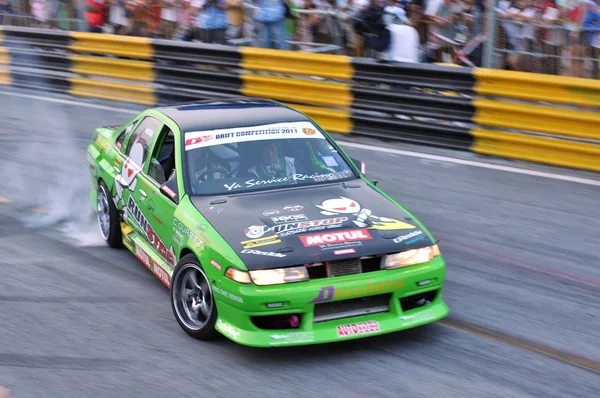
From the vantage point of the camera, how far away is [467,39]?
36.6 feet

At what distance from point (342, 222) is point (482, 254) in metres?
2.15

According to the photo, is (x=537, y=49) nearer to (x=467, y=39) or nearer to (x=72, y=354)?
(x=467, y=39)

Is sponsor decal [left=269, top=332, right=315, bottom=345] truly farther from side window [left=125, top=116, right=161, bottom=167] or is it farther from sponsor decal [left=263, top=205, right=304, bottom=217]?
side window [left=125, top=116, right=161, bottom=167]

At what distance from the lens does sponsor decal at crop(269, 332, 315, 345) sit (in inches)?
202

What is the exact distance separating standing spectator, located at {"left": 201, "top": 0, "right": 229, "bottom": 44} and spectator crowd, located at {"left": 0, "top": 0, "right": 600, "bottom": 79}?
0.02 m

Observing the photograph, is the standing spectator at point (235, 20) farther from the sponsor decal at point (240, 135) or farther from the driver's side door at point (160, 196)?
the sponsor decal at point (240, 135)

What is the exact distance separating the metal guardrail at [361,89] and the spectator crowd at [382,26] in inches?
12.4

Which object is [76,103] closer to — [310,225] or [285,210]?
[285,210]

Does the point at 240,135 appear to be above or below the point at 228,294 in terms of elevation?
above

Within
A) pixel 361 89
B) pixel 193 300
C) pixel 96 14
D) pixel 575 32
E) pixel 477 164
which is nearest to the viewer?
pixel 193 300

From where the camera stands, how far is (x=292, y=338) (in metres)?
5.14

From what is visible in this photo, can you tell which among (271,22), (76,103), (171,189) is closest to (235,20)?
(271,22)

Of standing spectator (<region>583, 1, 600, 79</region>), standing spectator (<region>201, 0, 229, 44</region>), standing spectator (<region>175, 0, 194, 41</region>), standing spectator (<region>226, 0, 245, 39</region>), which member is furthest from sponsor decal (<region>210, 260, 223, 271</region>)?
standing spectator (<region>175, 0, 194, 41</region>)

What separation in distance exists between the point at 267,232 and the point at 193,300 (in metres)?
0.71
